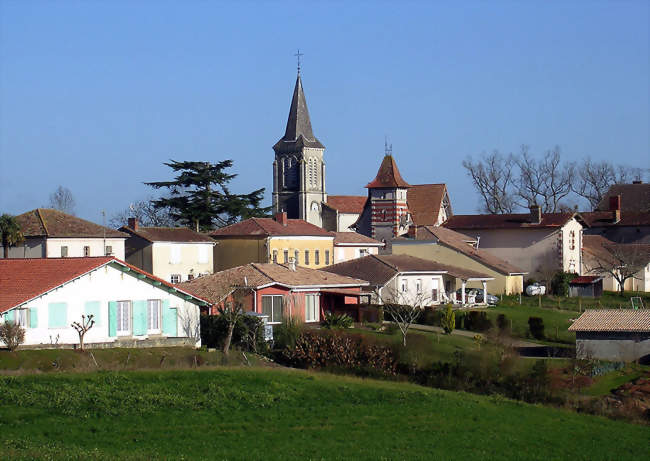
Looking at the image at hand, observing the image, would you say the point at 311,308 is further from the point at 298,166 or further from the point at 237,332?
the point at 298,166

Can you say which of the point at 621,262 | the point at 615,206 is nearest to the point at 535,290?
the point at 621,262

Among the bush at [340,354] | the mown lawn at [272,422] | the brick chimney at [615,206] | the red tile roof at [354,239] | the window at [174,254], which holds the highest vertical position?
the brick chimney at [615,206]

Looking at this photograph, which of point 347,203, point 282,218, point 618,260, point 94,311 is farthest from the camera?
point 347,203

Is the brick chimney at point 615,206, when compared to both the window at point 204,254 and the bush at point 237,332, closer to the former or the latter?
the window at point 204,254

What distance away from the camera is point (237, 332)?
134 feet

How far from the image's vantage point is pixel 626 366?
41.1m

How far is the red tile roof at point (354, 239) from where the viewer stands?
239ft

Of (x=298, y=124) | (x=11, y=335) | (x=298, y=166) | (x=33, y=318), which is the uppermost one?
(x=298, y=124)

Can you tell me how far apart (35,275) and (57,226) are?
21.5 meters

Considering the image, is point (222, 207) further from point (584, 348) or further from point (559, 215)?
point (584, 348)

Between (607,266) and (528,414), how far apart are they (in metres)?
50.0

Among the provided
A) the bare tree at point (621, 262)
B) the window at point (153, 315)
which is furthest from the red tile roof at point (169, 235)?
the bare tree at point (621, 262)

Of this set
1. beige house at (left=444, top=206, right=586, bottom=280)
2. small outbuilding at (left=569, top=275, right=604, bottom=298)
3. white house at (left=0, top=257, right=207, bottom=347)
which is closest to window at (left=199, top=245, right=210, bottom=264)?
beige house at (left=444, top=206, right=586, bottom=280)

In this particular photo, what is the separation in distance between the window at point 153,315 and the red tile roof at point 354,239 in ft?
111
